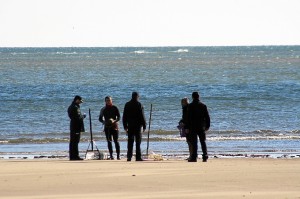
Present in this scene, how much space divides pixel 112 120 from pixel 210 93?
115ft

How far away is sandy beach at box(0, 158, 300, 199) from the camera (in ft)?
45.8

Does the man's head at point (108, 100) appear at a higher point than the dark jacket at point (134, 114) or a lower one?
higher

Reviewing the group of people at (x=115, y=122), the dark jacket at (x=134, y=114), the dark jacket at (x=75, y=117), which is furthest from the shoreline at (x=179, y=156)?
Result: the dark jacket at (x=134, y=114)

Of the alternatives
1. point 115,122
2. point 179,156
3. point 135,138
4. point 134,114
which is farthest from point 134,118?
point 179,156

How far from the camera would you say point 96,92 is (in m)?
59.2

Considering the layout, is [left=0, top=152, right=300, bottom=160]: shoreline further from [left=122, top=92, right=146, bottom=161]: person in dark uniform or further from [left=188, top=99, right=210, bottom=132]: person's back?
[left=188, top=99, right=210, bottom=132]: person's back

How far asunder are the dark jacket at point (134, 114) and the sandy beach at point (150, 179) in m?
1.07

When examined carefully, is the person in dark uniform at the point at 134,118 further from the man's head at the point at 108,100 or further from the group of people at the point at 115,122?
the man's head at the point at 108,100

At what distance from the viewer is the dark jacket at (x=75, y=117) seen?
20.8m

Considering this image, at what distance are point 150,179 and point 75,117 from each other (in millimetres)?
5371

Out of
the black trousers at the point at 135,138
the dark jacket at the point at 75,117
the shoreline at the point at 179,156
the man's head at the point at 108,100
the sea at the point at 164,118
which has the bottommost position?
the sea at the point at 164,118

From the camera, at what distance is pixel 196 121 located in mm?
19875

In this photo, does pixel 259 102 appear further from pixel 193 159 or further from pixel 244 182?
pixel 244 182

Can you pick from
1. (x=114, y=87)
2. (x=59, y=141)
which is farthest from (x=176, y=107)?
(x=114, y=87)
